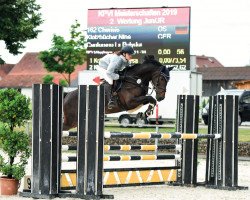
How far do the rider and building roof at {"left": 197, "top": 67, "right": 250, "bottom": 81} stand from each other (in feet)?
233

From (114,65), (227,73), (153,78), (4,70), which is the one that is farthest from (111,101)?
(4,70)

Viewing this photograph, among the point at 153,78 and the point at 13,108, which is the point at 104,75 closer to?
the point at 153,78

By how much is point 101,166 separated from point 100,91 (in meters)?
1.00

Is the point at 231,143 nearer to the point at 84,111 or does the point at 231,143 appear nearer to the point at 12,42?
the point at 84,111

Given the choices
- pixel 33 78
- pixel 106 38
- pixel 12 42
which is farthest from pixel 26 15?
pixel 33 78

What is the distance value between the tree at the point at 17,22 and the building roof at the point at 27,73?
2166 inches

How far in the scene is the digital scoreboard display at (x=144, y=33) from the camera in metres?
34.8

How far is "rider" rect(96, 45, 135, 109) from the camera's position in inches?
509

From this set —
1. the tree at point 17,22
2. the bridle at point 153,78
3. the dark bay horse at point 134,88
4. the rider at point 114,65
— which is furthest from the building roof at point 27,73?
the bridle at point 153,78

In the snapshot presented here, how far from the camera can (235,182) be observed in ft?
39.4

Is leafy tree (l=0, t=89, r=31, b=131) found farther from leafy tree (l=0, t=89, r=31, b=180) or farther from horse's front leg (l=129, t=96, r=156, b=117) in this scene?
horse's front leg (l=129, t=96, r=156, b=117)

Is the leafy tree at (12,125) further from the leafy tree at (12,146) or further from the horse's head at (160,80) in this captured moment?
the horse's head at (160,80)

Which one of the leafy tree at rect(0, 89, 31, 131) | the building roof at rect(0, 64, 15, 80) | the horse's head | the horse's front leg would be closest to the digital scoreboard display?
the horse's head

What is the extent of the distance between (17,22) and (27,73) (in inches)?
2512
